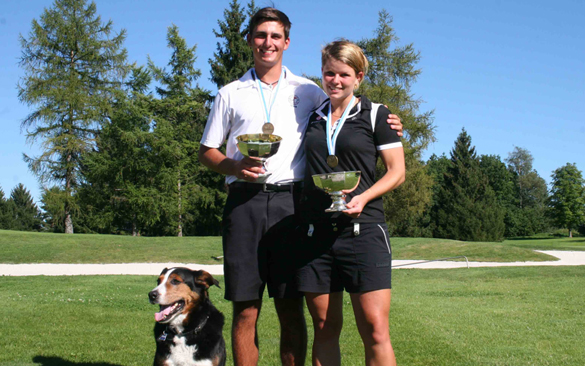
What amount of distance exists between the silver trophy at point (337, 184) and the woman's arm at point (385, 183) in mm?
62

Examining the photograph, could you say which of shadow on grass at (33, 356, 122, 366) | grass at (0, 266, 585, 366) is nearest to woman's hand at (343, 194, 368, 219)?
grass at (0, 266, 585, 366)

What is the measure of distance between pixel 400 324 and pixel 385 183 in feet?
15.8

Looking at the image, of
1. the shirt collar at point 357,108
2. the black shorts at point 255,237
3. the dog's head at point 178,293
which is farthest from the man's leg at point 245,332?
the shirt collar at point 357,108

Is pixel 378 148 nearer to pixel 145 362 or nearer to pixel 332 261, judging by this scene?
pixel 332 261

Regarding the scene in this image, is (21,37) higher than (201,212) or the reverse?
higher

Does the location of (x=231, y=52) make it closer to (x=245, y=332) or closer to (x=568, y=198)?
(x=245, y=332)

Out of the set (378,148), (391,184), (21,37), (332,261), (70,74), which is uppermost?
(21,37)

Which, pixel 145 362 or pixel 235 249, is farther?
pixel 145 362

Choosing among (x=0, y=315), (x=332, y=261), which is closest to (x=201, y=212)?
(x=0, y=315)

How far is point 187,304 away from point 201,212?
3698 cm

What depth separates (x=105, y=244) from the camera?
70.3 ft

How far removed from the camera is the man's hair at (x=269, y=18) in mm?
3549

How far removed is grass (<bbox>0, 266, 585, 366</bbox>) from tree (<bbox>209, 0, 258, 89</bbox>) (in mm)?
26851

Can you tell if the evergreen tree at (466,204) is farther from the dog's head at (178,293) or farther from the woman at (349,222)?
the woman at (349,222)
